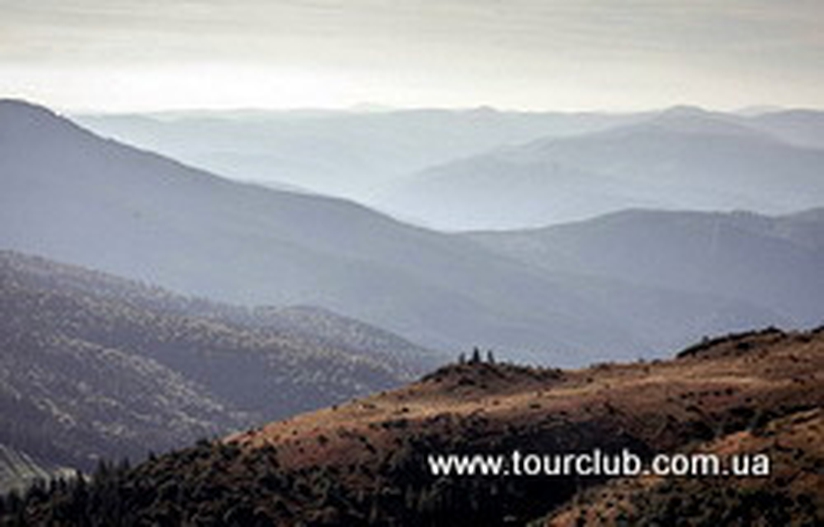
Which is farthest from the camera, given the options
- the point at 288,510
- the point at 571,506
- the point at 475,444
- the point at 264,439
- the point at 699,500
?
the point at 264,439

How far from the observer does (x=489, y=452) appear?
87.2 metres

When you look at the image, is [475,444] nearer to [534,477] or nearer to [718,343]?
[534,477]

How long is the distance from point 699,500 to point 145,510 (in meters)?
37.0

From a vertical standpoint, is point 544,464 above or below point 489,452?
below

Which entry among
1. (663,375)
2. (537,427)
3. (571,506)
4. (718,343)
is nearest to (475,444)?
(537,427)

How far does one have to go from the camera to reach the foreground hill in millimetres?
71250

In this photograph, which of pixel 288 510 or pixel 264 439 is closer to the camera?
pixel 288 510

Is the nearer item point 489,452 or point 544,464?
point 544,464

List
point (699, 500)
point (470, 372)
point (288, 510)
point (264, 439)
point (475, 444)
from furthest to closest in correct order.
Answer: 1. point (470, 372)
2. point (264, 439)
3. point (475, 444)
4. point (288, 510)
5. point (699, 500)

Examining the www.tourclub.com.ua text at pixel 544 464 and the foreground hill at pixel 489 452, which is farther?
the www.tourclub.com.ua text at pixel 544 464

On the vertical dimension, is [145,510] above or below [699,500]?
below

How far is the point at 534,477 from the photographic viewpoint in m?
82.9

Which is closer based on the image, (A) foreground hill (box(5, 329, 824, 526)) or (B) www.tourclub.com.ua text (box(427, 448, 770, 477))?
(A) foreground hill (box(5, 329, 824, 526))

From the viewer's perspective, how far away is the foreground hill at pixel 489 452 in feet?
234
